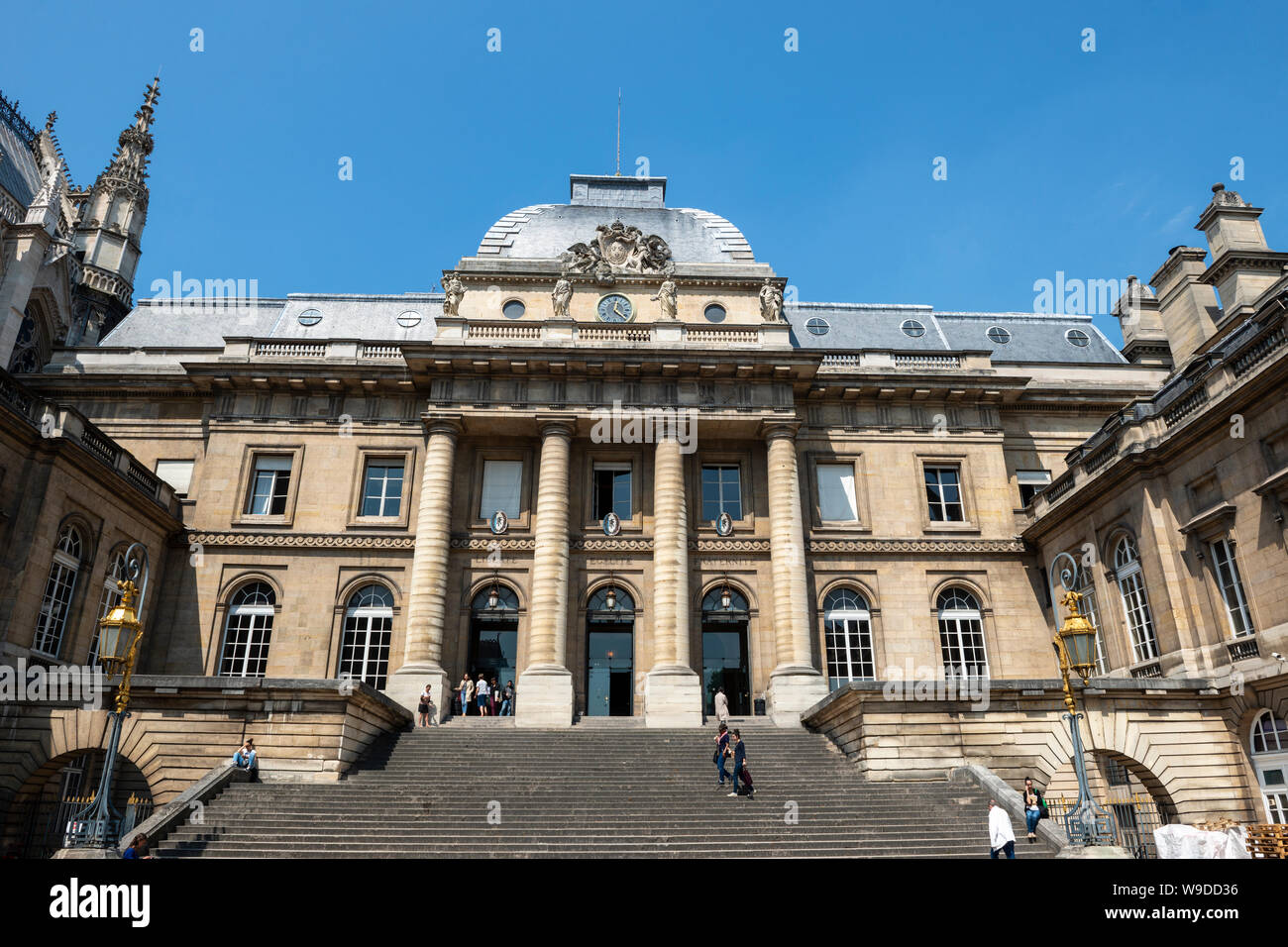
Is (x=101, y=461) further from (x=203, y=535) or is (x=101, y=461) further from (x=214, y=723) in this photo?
(x=214, y=723)

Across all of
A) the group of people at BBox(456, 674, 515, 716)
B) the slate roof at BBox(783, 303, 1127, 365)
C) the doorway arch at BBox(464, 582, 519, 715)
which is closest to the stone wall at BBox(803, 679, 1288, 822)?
the group of people at BBox(456, 674, 515, 716)

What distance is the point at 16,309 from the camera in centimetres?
3378

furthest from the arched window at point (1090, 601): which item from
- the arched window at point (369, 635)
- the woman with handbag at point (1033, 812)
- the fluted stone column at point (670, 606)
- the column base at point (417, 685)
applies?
the arched window at point (369, 635)

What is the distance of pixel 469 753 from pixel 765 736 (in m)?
7.66

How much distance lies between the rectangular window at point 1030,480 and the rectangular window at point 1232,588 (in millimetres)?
10847

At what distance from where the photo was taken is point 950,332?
37062 mm

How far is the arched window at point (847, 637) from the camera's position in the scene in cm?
2819

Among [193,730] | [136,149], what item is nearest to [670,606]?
[193,730]

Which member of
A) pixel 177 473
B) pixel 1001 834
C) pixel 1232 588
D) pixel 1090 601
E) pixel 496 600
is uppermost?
pixel 177 473

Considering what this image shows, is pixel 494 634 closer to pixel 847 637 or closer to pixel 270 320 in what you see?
pixel 847 637

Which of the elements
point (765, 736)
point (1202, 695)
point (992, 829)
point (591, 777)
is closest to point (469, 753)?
point (591, 777)

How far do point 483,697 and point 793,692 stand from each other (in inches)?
368
